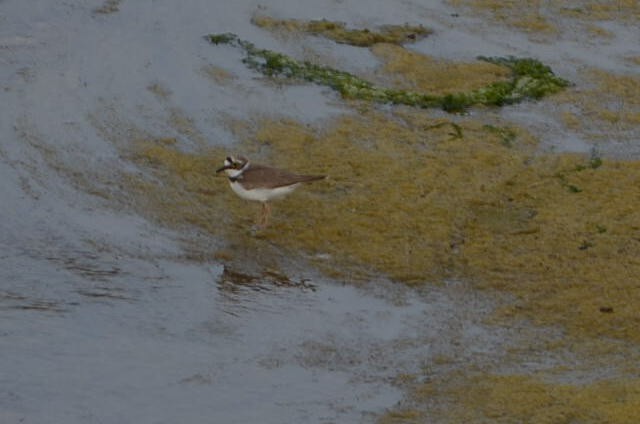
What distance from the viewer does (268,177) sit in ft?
43.0

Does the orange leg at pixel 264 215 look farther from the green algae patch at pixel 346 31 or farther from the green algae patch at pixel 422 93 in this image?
the green algae patch at pixel 346 31

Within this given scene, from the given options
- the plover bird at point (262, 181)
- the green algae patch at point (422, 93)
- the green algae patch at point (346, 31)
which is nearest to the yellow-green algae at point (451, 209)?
the plover bird at point (262, 181)

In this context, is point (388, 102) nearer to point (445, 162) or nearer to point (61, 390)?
point (445, 162)

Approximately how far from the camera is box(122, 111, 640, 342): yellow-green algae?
11.8 m

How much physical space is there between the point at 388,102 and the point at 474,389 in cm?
696

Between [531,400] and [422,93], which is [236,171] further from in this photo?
[531,400]

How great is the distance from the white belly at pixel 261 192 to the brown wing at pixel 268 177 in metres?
0.04

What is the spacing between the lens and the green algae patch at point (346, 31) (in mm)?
18531

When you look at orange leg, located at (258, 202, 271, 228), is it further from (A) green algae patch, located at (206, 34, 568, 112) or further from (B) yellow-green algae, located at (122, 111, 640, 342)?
(A) green algae patch, located at (206, 34, 568, 112)

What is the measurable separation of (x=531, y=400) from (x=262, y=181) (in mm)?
4395

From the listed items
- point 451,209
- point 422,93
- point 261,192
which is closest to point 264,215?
point 261,192

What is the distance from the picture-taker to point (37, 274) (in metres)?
11.8

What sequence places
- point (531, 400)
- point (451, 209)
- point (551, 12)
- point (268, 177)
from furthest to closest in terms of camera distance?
point (551, 12) → point (451, 209) → point (268, 177) → point (531, 400)

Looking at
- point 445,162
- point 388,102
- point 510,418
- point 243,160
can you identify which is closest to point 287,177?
point 243,160
